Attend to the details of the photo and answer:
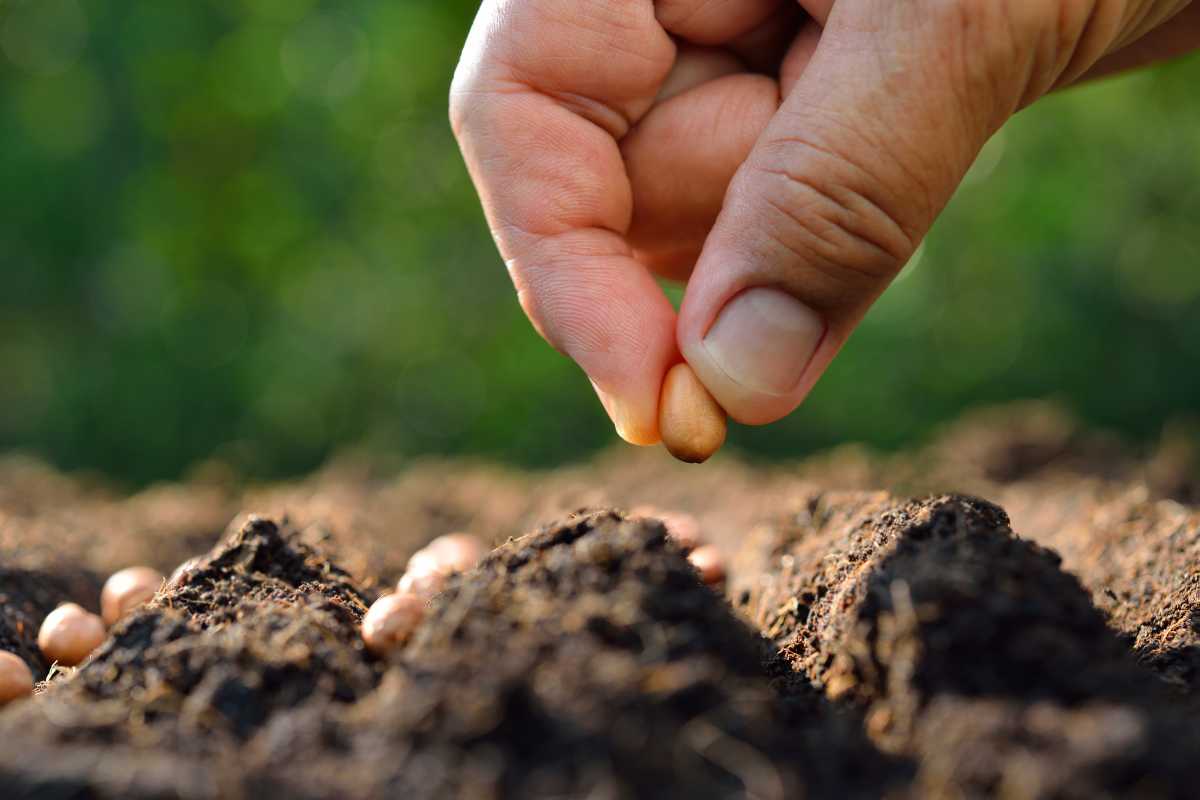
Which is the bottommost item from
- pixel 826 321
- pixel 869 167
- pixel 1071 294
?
pixel 1071 294

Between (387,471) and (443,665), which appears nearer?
(443,665)

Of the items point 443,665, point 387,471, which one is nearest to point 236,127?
point 387,471

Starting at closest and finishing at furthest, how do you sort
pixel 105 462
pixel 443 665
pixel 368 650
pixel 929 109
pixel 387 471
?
pixel 443 665 → pixel 368 650 → pixel 929 109 → pixel 387 471 → pixel 105 462

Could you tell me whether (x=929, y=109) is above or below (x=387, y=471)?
above

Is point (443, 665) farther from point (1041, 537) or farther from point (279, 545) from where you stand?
point (1041, 537)

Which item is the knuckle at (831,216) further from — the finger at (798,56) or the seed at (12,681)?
the seed at (12,681)

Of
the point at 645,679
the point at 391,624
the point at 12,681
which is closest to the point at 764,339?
the point at 391,624
